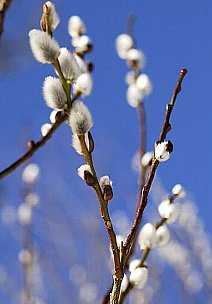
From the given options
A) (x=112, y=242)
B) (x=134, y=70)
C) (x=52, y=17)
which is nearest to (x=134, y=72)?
(x=134, y=70)

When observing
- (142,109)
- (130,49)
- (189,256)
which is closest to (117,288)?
(142,109)

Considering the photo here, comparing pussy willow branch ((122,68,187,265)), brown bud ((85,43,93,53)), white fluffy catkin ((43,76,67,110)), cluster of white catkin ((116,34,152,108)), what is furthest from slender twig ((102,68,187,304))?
cluster of white catkin ((116,34,152,108))

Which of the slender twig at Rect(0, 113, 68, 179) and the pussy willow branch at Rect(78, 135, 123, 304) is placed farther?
the slender twig at Rect(0, 113, 68, 179)

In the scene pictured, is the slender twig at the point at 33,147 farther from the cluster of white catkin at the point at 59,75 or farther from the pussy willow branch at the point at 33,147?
the cluster of white catkin at the point at 59,75

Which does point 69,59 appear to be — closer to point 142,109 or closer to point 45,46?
point 45,46

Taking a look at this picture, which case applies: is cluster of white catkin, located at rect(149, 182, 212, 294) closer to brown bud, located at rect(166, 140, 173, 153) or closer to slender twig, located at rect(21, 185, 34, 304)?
slender twig, located at rect(21, 185, 34, 304)

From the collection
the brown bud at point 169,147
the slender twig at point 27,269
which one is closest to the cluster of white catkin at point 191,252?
the slender twig at point 27,269
